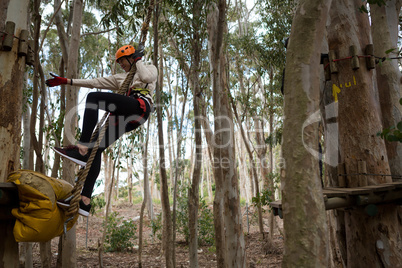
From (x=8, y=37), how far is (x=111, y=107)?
849mm

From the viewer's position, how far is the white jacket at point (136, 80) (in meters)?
3.01

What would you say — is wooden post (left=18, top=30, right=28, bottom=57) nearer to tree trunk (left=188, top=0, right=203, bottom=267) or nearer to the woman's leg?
the woman's leg

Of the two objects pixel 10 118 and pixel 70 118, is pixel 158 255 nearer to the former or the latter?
pixel 70 118

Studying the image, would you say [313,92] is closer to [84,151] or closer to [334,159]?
[334,159]

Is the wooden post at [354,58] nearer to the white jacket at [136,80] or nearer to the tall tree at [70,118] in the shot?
the white jacket at [136,80]

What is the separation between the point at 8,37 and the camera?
7.57 feet

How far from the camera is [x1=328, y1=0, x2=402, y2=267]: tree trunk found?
2791 mm

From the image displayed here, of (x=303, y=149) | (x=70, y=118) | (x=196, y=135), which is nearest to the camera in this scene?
(x=303, y=149)

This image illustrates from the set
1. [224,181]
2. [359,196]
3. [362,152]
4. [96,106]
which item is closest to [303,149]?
[359,196]

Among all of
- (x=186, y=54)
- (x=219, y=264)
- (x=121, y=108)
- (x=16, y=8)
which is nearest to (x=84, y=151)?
(x=121, y=108)

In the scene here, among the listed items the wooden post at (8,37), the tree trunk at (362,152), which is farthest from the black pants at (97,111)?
the tree trunk at (362,152)

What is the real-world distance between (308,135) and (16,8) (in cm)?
213

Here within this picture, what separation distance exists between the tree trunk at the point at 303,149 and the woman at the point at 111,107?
135 centimetres

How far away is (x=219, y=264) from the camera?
5.70 meters
